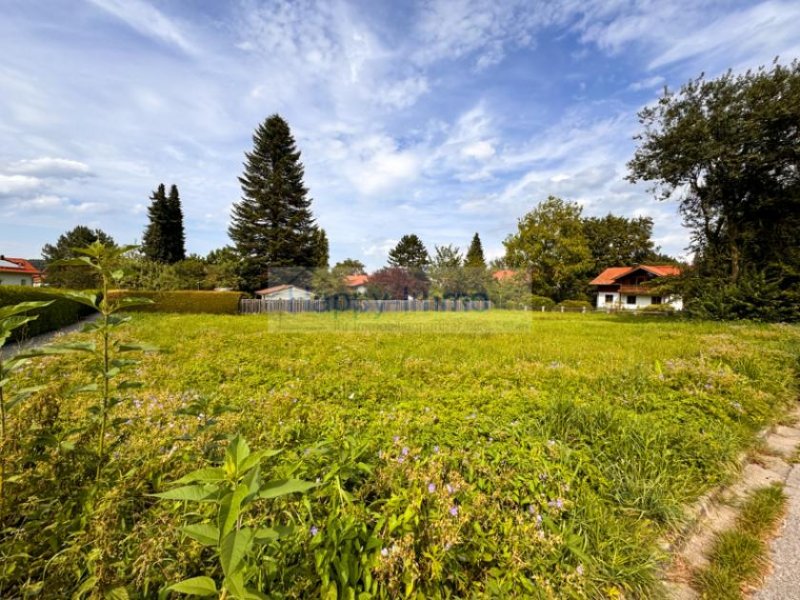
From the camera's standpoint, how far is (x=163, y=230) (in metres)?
44.1

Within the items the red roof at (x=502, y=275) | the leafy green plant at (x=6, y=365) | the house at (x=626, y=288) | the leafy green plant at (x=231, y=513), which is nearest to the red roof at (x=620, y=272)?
the house at (x=626, y=288)

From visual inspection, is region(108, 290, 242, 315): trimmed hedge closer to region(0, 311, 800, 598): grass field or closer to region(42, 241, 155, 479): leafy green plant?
region(0, 311, 800, 598): grass field

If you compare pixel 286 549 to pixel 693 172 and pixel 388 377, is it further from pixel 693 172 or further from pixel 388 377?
pixel 693 172

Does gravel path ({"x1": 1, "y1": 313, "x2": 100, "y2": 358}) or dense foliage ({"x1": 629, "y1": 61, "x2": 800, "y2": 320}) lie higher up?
dense foliage ({"x1": 629, "y1": 61, "x2": 800, "y2": 320})

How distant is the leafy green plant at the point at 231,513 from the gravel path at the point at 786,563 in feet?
8.63

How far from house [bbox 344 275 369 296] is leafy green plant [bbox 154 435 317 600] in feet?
70.9

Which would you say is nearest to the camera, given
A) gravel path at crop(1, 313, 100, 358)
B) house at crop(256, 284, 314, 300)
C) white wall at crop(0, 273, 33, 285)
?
gravel path at crop(1, 313, 100, 358)

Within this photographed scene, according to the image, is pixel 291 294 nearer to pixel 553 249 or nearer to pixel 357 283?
pixel 357 283

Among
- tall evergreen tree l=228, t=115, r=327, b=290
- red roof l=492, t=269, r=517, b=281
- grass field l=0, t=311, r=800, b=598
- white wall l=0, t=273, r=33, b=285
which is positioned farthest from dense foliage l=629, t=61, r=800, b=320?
white wall l=0, t=273, r=33, b=285

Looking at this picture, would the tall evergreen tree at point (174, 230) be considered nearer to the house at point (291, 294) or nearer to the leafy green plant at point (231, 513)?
the house at point (291, 294)

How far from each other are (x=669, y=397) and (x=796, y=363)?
407 centimetres

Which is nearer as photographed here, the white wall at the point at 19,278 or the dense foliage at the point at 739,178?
the dense foliage at the point at 739,178

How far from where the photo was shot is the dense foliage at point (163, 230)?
43500 millimetres

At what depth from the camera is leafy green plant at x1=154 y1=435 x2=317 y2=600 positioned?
877 millimetres
